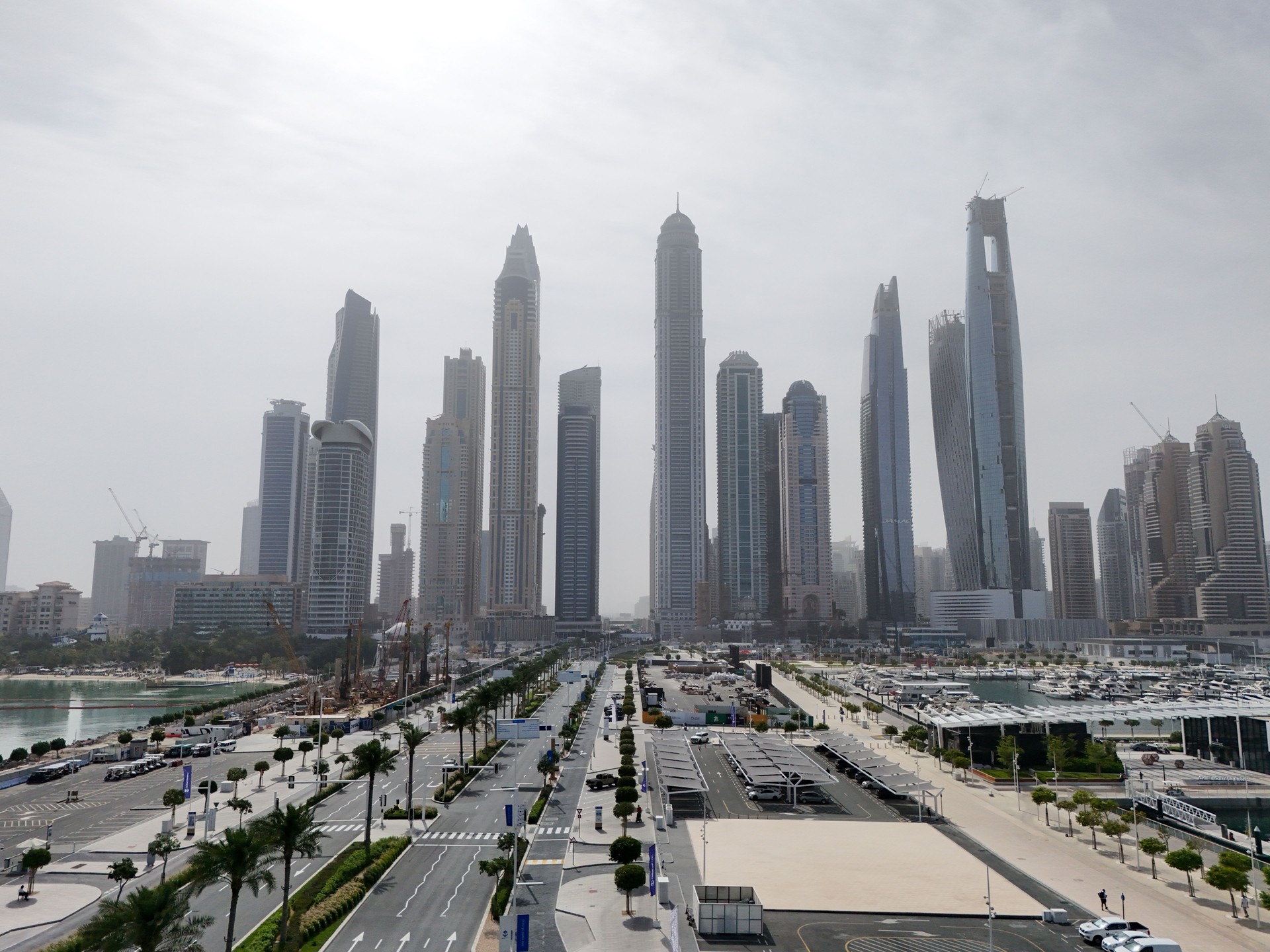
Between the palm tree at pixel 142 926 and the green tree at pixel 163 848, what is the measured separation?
16367mm

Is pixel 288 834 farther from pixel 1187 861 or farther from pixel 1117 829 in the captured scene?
pixel 1117 829

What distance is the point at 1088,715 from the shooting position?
88000mm

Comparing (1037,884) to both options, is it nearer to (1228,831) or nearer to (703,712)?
(1228,831)

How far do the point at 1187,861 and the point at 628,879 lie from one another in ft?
94.3

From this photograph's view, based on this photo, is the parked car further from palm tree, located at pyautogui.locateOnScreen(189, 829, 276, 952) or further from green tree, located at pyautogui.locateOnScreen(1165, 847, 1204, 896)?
palm tree, located at pyautogui.locateOnScreen(189, 829, 276, 952)

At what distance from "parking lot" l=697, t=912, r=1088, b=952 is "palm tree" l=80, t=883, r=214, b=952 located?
20789mm

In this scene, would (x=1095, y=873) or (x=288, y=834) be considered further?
(x=1095, y=873)

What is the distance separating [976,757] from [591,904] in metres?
52.5

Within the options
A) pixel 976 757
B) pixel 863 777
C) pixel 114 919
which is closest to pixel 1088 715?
pixel 976 757

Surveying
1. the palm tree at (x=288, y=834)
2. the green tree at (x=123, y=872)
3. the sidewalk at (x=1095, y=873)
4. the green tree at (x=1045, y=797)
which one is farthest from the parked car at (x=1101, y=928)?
the green tree at (x=123, y=872)

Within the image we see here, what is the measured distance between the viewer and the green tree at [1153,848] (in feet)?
156

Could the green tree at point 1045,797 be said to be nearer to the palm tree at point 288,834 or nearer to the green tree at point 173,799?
the palm tree at point 288,834

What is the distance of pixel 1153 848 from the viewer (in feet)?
156

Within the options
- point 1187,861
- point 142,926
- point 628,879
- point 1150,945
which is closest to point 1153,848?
point 1187,861
